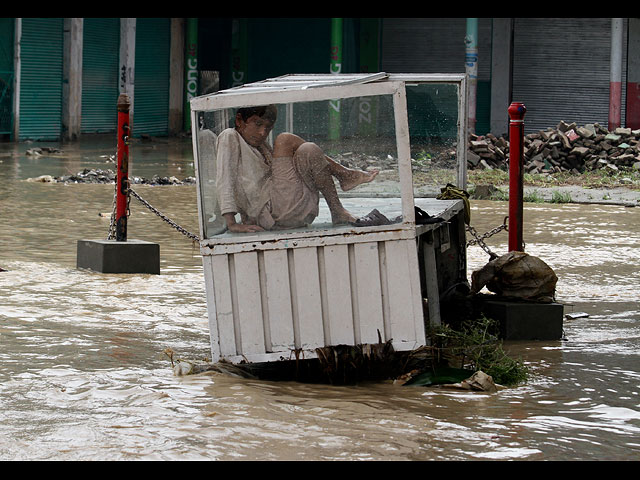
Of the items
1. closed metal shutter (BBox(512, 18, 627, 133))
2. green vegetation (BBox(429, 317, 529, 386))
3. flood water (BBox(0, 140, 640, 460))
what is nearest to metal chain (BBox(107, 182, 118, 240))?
flood water (BBox(0, 140, 640, 460))

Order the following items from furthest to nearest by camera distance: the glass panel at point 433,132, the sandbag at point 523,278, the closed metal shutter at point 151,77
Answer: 1. the closed metal shutter at point 151,77
2. the glass panel at point 433,132
3. the sandbag at point 523,278

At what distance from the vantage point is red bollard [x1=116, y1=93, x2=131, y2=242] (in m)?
9.13

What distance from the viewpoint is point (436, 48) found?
2908cm

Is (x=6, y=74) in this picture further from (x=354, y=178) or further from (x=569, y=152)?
(x=354, y=178)

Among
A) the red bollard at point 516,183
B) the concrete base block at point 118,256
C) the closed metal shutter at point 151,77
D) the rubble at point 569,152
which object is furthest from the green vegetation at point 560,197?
the closed metal shutter at point 151,77

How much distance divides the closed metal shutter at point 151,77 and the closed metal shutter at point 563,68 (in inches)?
387

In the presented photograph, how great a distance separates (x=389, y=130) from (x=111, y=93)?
2266 cm

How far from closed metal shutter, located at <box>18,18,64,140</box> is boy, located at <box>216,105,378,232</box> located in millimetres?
19544

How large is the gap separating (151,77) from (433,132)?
71.3 feet

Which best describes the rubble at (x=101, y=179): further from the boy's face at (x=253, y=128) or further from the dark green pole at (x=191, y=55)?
the dark green pole at (x=191, y=55)

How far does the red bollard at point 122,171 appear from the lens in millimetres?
9133

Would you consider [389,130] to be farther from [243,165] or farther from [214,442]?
[214,442]

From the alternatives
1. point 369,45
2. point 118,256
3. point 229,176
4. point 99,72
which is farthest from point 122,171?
point 369,45

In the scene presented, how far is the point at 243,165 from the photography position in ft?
19.1
